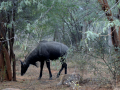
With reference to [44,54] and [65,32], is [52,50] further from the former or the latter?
[65,32]

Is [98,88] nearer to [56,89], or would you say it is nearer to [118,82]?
[118,82]

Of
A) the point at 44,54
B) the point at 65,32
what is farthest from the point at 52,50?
the point at 65,32

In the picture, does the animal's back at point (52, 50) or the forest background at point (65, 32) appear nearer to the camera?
the forest background at point (65, 32)

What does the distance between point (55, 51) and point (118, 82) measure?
14.6 ft

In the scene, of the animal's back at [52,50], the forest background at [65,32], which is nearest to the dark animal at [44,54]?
the animal's back at [52,50]

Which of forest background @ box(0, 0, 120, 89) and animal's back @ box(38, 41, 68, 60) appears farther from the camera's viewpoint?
animal's back @ box(38, 41, 68, 60)

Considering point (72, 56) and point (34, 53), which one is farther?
point (34, 53)

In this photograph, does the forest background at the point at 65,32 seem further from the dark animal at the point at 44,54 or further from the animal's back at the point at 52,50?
the animal's back at the point at 52,50

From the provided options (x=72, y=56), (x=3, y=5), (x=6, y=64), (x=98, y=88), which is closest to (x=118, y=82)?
(x=98, y=88)

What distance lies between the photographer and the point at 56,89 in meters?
6.20

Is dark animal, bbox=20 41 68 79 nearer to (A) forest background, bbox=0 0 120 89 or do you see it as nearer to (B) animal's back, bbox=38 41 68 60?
(B) animal's back, bbox=38 41 68 60

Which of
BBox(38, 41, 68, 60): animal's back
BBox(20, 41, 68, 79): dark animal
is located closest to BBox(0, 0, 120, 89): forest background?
BBox(20, 41, 68, 79): dark animal

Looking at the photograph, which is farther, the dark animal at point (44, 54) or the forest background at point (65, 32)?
the dark animal at point (44, 54)

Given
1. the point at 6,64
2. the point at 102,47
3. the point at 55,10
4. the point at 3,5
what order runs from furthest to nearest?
1. the point at 55,10
2. the point at 6,64
3. the point at 3,5
4. the point at 102,47
